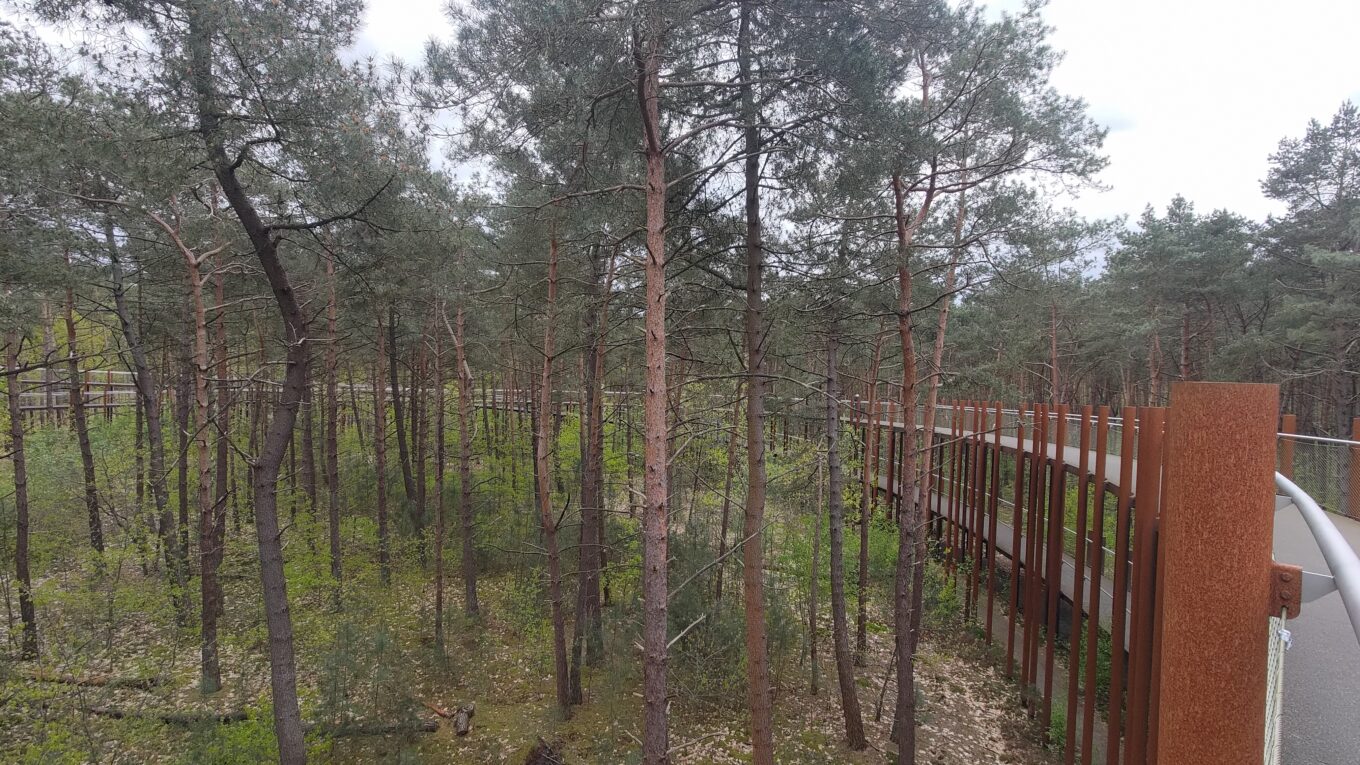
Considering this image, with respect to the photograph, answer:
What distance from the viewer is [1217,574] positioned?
0.92 metres

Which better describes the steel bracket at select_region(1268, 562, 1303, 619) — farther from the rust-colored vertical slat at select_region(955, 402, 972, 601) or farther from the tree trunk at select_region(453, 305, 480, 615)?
the rust-colored vertical slat at select_region(955, 402, 972, 601)

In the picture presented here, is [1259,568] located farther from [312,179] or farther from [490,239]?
[490,239]

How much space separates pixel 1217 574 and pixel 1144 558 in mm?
6292

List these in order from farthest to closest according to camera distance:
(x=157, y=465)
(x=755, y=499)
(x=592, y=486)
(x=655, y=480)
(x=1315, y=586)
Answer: (x=157, y=465)
(x=592, y=486)
(x=755, y=499)
(x=655, y=480)
(x=1315, y=586)

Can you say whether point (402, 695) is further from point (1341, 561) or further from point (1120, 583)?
point (1341, 561)

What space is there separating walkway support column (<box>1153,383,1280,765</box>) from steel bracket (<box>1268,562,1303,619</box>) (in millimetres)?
13

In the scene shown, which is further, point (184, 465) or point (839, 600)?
point (184, 465)

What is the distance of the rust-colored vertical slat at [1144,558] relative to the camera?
222 inches

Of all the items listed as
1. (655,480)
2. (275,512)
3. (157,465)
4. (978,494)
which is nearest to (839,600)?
(655,480)

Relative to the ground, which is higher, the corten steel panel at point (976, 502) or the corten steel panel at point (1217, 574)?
the corten steel panel at point (1217, 574)

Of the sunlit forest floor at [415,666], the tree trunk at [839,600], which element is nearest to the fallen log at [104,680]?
the sunlit forest floor at [415,666]

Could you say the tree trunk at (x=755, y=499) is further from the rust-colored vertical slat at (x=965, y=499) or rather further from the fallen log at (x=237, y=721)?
the rust-colored vertical slat at (x=965, y=499)

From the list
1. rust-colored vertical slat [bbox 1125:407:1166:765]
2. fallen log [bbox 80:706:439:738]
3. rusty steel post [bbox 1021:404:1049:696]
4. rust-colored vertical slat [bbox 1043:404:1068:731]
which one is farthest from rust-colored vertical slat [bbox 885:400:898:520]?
fallen log [bbox 80:706:439:738]

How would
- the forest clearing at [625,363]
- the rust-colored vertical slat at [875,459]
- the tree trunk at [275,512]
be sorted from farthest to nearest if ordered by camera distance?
the rust-colored vertical slat at [875,459] < the tree trunk at [275,512] < the forest clearing at [625,363]
